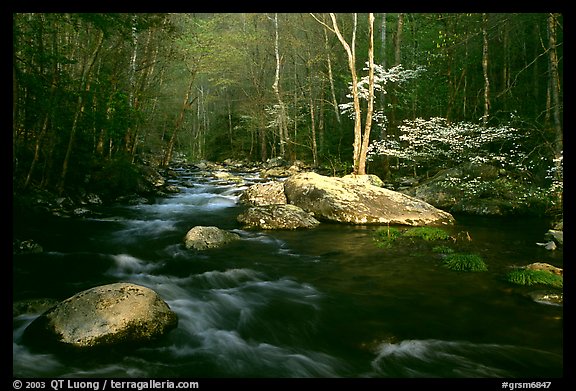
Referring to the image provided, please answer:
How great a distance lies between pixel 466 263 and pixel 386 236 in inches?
93.8

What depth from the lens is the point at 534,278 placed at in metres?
5.78

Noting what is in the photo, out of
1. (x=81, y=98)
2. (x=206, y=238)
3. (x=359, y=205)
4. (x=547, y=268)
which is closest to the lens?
(x=547, y=268)

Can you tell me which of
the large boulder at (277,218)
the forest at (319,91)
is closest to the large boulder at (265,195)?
the large boulder at (277,218)

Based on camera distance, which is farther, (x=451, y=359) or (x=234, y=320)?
(x=234, y=320)

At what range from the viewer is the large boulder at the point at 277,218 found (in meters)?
9.81

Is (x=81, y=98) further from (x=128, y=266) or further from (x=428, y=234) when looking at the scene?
(x=428, y=234)

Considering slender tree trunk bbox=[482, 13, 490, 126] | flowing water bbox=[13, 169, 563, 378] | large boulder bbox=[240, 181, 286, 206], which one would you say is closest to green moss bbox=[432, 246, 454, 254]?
flowing water bbox=[13, 169, 563, 378]

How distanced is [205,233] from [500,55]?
19.9 meters

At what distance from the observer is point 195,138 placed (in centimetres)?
4872

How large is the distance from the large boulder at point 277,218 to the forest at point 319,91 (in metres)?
5.40

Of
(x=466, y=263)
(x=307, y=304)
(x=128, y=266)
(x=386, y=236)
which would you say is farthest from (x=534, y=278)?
(x=128, y=266)

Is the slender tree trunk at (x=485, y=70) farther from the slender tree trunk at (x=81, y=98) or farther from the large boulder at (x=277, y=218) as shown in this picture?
the slender tree trunk at (x=81, y=98)

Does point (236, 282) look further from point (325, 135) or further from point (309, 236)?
point (325, 135)

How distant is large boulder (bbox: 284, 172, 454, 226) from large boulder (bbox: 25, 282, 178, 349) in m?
6.97
